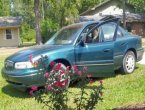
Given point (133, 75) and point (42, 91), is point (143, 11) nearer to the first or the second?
point (133, 75)

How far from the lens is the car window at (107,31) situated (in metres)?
9.99

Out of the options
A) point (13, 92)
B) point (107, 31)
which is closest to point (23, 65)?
point (13, 92)

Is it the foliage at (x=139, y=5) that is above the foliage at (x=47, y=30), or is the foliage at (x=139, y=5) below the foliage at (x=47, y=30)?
above

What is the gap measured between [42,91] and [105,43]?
5.12m

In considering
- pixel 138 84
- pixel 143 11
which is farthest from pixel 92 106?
pixel 143 11

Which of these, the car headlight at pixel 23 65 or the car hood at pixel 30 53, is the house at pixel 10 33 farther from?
the car headlight at pixel 23 65

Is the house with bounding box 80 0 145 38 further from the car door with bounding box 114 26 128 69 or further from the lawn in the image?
the lawn

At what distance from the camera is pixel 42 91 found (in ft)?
16.2

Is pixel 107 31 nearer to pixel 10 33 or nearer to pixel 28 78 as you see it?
pixel 28 78

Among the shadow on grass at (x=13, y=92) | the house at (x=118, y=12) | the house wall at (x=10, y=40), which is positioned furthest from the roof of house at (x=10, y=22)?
the shadow on grass at (x=13, y=92)

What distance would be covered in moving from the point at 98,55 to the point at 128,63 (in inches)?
55.7

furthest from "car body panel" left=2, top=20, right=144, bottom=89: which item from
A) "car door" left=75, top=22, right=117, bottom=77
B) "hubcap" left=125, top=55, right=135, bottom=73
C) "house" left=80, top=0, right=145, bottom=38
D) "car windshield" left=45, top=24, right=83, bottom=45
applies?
"house" left=80, top=0, right=145, bottom=38

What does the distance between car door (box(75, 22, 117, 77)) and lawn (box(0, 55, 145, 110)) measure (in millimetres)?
403

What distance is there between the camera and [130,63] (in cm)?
1067
